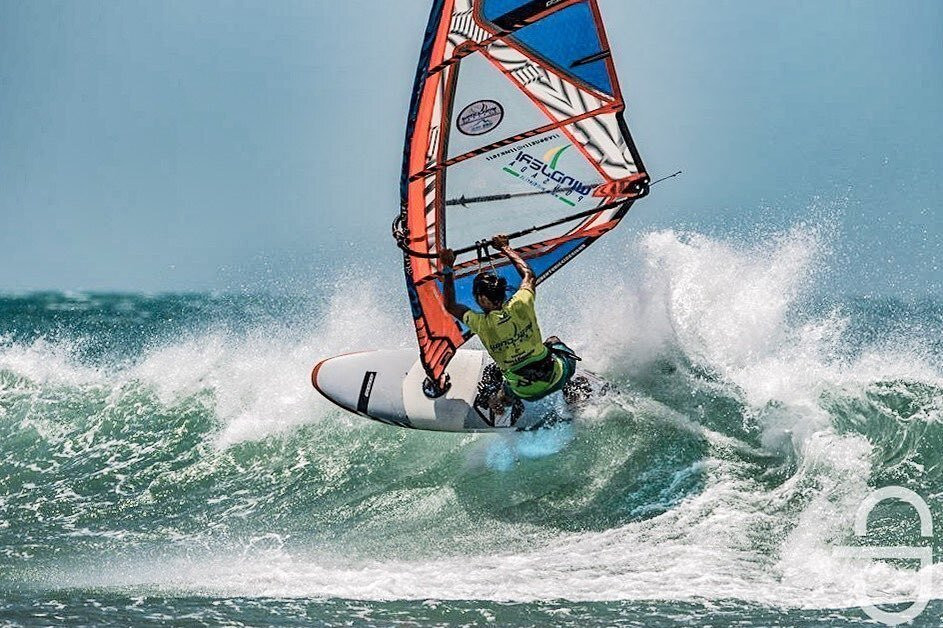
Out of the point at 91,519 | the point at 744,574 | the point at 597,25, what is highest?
the point at 597,25

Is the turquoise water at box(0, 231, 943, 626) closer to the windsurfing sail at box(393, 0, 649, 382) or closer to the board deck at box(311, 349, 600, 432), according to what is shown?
the board deck at box(311, 349, 600, 432)

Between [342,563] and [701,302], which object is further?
[701,302]

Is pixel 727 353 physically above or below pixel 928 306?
below

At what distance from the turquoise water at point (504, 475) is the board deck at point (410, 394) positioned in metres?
0.27

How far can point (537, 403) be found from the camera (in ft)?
22.7

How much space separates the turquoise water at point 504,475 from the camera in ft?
16.0

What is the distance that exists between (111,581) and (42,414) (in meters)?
4.04

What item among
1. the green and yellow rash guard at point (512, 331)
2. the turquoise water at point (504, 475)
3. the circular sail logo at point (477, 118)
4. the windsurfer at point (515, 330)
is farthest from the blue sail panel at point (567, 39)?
the turquoise water at point (504, 475)

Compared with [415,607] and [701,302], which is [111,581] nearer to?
[415,607]

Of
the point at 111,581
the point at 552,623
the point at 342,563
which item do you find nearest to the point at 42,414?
the point at 111,581

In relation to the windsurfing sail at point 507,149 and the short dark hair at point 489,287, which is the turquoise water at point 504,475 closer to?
the windsurfing sail at point 507,149

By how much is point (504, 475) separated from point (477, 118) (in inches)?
107

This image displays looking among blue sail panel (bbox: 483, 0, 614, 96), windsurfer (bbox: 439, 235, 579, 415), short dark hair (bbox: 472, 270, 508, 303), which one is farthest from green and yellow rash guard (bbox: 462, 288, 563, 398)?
blue sail panel (bbox: 483, 0, 614, 96)

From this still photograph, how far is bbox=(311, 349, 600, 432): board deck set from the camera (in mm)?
6910
